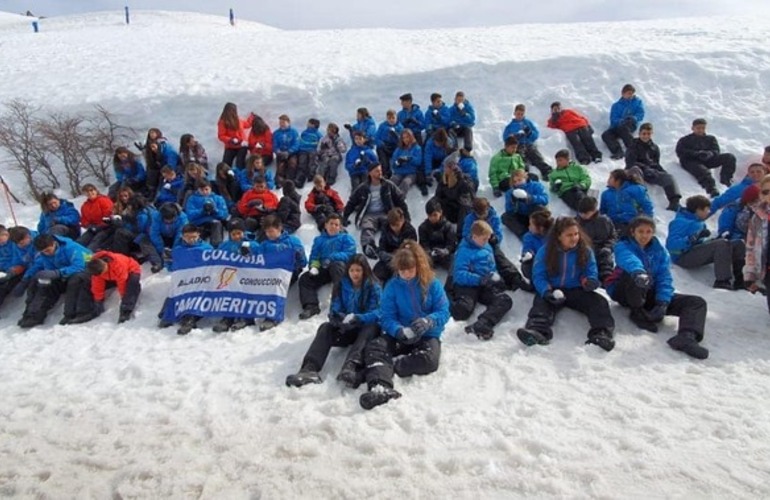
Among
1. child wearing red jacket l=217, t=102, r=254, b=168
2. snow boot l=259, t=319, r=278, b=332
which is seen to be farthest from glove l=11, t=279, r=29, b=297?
child wearing red jacket l=217, t=102, r=254, b=168

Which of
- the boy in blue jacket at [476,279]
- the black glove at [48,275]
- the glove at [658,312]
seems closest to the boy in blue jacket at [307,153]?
the black glove at [48,275]

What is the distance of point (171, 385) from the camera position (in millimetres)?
5668

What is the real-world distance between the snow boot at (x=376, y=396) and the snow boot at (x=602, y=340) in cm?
239

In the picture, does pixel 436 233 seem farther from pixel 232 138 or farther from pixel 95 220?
pixel 95 220

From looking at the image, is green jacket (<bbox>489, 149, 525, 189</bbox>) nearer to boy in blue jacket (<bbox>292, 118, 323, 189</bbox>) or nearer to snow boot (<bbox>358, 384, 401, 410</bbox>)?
boy in blue jacket (<bbox>292, 118, 323, 189</bbox>)

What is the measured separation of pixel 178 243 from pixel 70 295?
5.79 ft

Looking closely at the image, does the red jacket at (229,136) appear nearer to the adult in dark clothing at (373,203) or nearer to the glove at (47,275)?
the adult in dark clothing at (373,203)

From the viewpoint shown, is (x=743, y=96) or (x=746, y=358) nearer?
(x=746, y=358)

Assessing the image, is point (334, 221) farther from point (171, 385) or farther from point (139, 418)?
point (139, 418)

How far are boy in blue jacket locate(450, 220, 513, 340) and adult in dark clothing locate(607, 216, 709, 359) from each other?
1439 mm

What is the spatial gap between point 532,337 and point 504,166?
16.3 ft

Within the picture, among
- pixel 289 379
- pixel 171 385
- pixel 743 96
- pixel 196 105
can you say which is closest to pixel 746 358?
pixel 289 379

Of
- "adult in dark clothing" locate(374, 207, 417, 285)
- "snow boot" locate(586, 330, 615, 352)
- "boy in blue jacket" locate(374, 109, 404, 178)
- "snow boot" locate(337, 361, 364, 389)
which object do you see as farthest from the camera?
"boy in blue jacket" locate(374, 109, 404, 178)

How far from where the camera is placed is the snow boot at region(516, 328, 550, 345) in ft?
19.3
